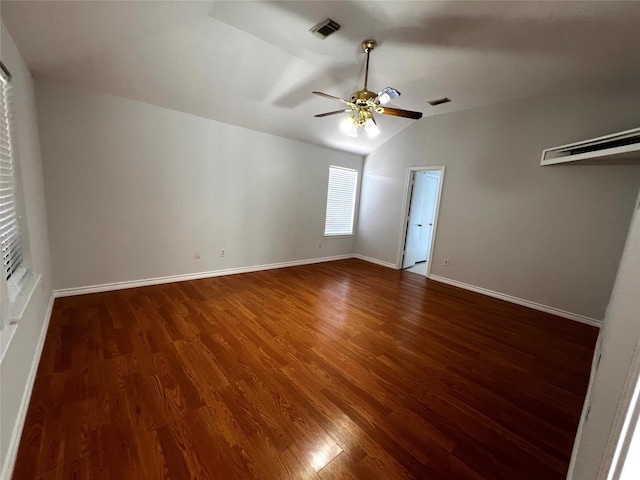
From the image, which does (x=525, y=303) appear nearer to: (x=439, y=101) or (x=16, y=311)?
(x=439, y=101)

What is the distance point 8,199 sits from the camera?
1832 mm

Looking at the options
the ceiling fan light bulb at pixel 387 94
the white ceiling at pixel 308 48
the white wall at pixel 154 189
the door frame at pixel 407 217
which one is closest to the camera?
the white ceiling at pixel 308 48

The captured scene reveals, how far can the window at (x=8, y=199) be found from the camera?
1680 millimetres

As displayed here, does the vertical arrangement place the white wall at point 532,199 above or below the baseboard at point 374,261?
above

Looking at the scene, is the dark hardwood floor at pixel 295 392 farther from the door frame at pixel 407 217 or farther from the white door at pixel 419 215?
the white door at pixel 419 215

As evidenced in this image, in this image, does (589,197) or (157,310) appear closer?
(157,310)

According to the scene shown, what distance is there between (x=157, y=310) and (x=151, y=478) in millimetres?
1997

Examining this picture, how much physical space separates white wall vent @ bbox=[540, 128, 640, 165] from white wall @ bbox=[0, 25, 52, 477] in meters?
4.76

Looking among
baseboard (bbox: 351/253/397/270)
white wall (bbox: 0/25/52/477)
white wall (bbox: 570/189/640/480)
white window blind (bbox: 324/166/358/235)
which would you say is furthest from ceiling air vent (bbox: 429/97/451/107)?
white wall (bbox: 0/25/52/477)

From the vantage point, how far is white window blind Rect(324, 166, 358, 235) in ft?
18.6

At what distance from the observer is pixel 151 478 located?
121 centimetres

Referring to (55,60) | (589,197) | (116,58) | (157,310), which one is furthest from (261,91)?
(589,197)

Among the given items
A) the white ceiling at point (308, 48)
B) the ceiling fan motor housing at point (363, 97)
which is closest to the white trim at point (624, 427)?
the ceiling fan motor housing at point (363, 97)

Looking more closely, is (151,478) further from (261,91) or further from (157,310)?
(261,91)
